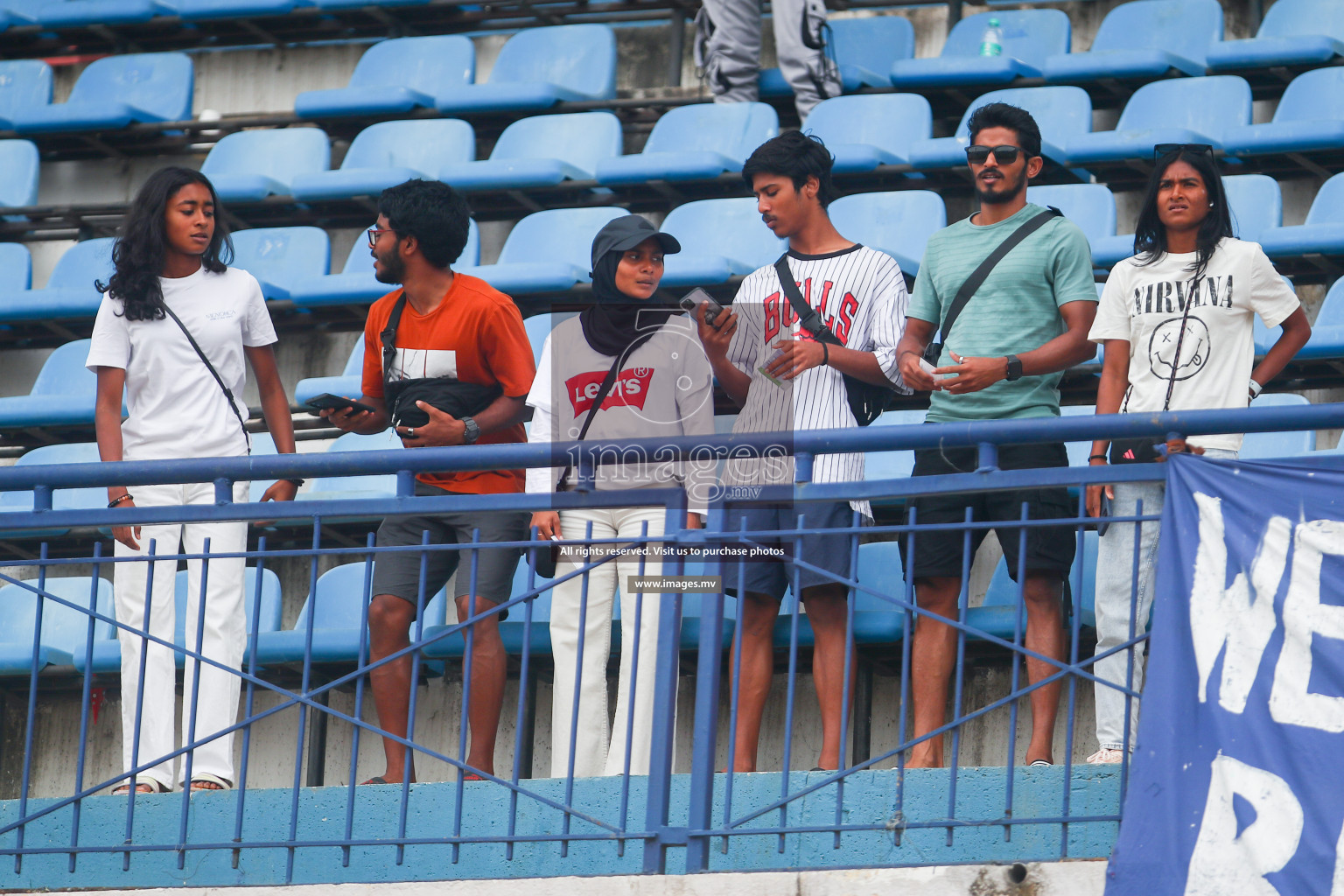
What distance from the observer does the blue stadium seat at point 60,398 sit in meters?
6.30

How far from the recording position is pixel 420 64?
8.07 metres

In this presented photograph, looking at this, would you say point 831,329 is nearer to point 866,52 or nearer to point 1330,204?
point 1330,204

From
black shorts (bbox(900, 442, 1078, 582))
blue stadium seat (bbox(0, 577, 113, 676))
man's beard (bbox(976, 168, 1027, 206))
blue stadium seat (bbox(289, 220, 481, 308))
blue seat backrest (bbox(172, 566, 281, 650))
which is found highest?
man's beard (bbox(976, 168, 1027, 206))

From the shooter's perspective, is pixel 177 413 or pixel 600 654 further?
pixel 177 413

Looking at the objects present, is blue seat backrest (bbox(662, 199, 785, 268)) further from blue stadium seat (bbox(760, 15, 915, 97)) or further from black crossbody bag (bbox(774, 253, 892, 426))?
black crossbody bag (bbox(774, 253, 892, 426))

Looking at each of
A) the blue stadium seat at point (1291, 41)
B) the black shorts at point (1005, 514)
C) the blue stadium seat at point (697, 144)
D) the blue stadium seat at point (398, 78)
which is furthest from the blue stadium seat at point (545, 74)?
Result: the black shorts at point (1005, 514)

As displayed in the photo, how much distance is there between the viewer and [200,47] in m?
8.72

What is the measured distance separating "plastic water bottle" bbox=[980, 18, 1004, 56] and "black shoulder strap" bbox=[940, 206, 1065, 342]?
8.87ft

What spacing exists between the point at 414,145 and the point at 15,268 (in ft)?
5.97

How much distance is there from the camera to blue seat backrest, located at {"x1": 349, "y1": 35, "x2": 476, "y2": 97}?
795 centimetres

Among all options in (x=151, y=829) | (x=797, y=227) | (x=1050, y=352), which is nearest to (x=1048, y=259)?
(x=1050, y=352)

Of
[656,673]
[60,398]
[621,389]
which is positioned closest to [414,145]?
[60,398]

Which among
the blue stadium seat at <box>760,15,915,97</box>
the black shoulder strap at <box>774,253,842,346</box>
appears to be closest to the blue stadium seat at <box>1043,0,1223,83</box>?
the blue stadium seat at <box>760,15,915,97</box>

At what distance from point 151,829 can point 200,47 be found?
563 centimetres
